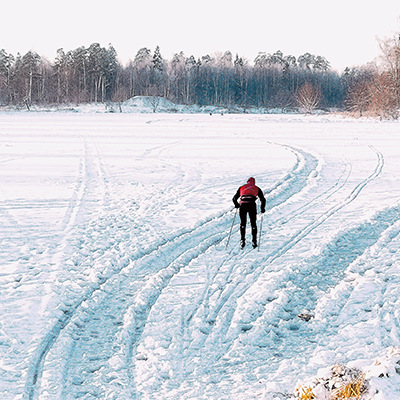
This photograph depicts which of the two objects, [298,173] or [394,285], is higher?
[298,173]

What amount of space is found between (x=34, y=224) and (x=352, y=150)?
1863 centimetres

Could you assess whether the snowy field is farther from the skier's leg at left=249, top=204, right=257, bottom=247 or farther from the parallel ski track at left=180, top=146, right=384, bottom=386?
the skier's leg at left=249, top=204, right=257, bottom=247

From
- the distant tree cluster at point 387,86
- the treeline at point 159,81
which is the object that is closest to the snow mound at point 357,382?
the distant tree cluster at point 387,86

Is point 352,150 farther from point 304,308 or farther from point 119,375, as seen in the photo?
point 119,375

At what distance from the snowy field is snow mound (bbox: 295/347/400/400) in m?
0.02

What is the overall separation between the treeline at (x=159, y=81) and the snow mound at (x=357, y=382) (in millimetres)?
63073

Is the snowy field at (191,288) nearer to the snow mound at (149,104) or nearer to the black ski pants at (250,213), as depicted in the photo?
the black ski pants at (250,213)

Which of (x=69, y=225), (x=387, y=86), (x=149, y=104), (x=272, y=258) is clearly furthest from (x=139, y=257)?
(x=149, y=104)

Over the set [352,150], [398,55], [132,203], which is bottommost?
[132,203]

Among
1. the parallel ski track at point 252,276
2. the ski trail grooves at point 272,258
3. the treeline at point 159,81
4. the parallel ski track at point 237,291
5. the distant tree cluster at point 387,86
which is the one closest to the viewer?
the parallel ski track at point 237,291

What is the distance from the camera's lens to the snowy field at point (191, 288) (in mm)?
4754

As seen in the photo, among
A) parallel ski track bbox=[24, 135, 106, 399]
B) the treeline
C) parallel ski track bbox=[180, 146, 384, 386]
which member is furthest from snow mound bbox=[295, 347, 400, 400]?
the treeline

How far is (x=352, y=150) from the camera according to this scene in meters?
23.5

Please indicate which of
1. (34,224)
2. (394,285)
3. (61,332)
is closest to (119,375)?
(61,332)
